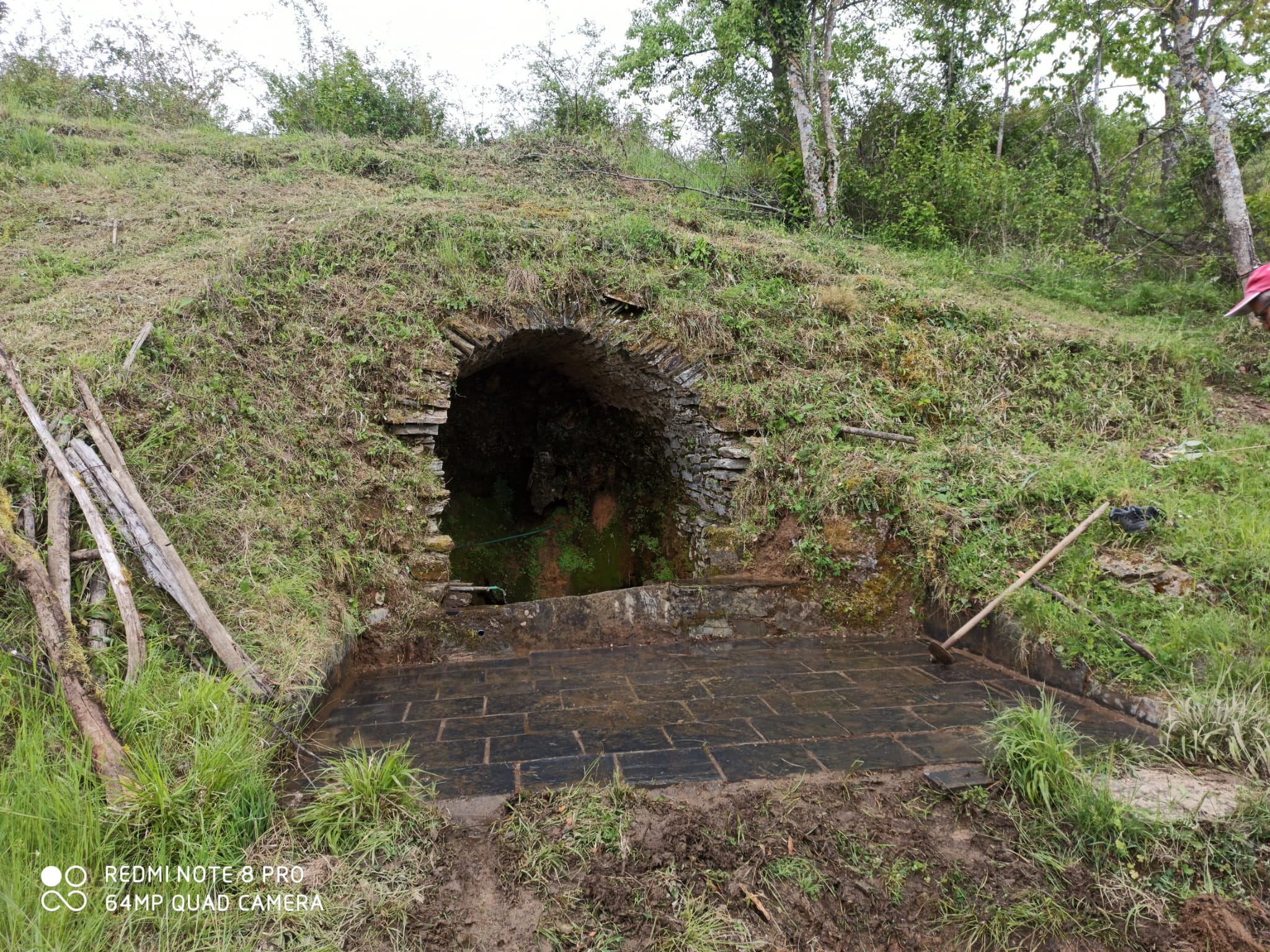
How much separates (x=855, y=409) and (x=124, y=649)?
18.1ft

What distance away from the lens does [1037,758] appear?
105 inches

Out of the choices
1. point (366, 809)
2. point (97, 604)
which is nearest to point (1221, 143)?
point (366, 809)

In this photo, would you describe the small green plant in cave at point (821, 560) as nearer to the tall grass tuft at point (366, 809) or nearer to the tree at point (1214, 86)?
the tall grass tuft at point (366, 809)

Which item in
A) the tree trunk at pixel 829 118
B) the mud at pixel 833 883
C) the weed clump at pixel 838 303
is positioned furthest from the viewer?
the tree trunk at pixel 829 118

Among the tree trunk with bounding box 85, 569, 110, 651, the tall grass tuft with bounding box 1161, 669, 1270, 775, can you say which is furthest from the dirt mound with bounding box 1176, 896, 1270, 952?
the tree trunk with bounding box 85, 569, 110, 651

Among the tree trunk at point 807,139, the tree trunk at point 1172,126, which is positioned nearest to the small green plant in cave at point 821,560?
the tree trunk at point 807,139

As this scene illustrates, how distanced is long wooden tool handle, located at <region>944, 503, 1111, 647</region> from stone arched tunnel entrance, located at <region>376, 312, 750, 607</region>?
2.58 m

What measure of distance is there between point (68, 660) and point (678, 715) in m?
2.70

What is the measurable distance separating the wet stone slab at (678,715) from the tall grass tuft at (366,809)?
0.16 meters

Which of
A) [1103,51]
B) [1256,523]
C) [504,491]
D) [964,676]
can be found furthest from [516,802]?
[1103,51]

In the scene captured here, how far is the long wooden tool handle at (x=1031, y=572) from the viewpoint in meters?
4.17

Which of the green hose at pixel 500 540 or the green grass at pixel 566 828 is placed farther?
the green hose at pixel 500 540

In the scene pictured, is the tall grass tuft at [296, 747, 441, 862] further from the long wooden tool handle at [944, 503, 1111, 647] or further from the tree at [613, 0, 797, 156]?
the tree at [613, 0, 797, 156]

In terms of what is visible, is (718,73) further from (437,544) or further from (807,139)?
(437,544)
